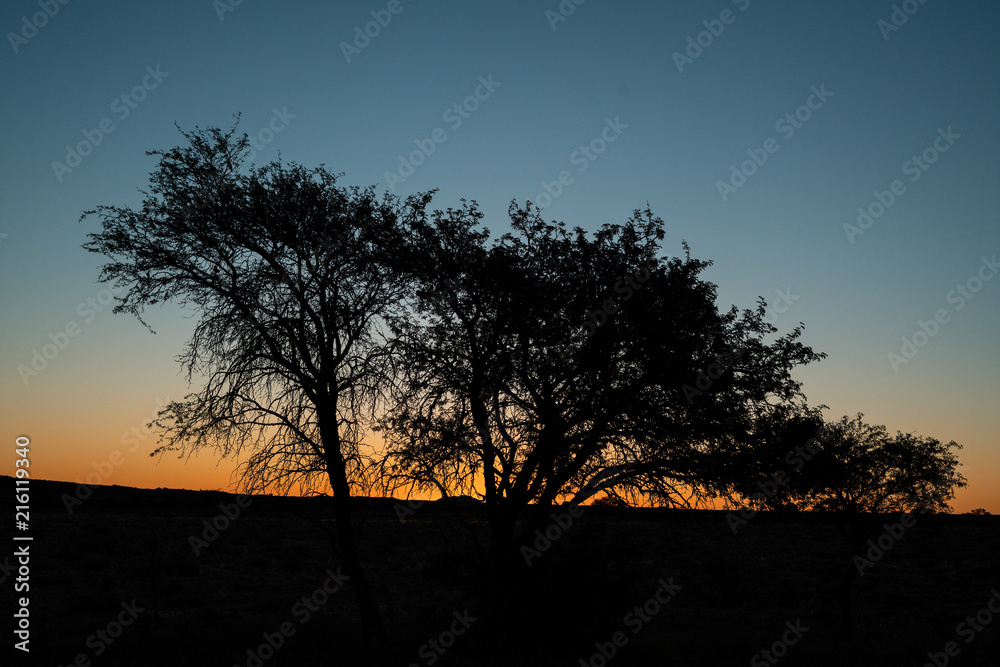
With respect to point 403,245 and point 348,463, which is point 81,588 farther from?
point 403,245

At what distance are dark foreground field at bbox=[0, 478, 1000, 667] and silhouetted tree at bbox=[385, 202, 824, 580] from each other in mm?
1667

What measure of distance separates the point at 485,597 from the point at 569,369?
523cm

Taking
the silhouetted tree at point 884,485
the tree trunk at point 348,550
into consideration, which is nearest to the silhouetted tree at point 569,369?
the tree trunk at point 348,550

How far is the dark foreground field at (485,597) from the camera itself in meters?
14.9

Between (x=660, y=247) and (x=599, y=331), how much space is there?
2.39m

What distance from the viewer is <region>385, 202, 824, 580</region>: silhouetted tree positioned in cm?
1385

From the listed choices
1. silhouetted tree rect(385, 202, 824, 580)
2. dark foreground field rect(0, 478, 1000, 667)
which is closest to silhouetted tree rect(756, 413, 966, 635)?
dark foreground field rect(0, 478, 1000, 667)

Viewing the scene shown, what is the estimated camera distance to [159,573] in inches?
1261

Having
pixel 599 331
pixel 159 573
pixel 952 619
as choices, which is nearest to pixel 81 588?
pixel 159 573

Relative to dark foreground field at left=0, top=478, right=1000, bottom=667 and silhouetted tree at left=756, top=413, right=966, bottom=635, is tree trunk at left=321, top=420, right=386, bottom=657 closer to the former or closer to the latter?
dark foreground field at left=0, top=478, right=1000, bottom=667

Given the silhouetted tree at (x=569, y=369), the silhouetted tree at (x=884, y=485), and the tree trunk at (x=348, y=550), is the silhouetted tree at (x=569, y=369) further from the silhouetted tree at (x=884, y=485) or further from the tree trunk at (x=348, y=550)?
the silhouetted tree at (x=884, y=485)

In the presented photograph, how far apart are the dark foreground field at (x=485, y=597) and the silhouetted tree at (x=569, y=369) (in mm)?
1667

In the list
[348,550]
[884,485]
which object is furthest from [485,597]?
[884,485]

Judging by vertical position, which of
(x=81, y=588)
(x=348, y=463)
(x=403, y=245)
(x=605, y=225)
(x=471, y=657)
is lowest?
(x=81, y=588)
